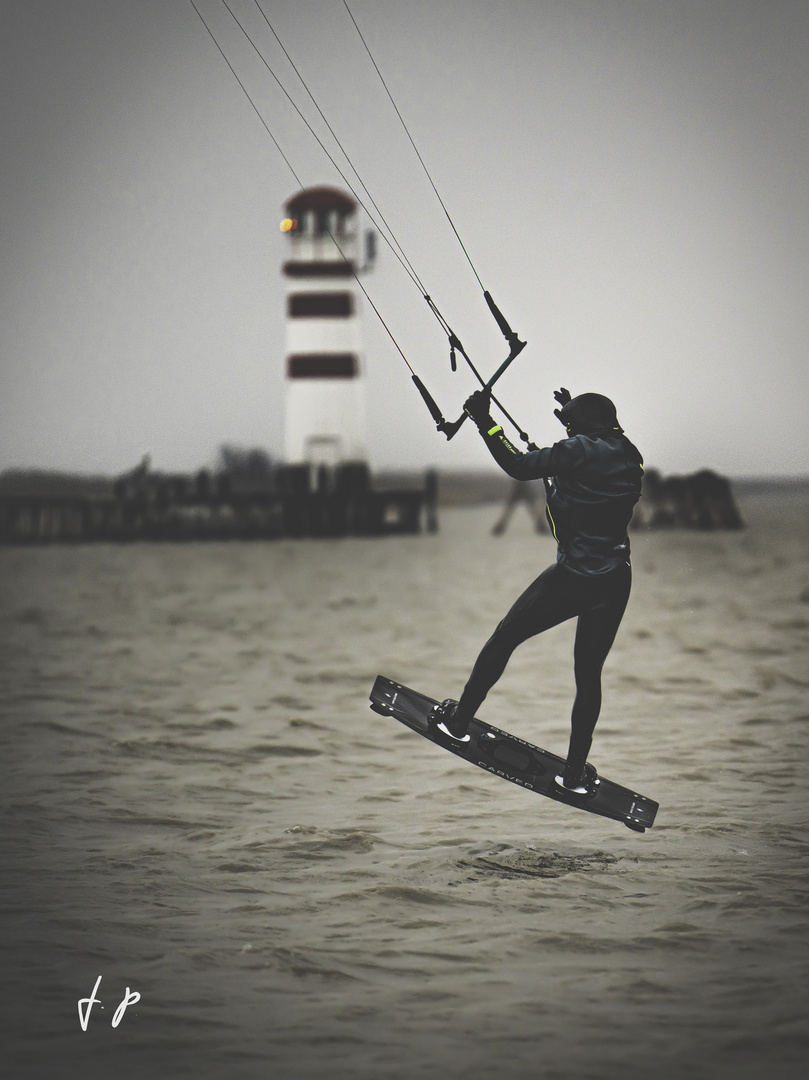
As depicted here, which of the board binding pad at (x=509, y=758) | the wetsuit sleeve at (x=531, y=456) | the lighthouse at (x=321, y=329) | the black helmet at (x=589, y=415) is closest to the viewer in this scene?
the wetsuit sleeve at (x=531, y=456)

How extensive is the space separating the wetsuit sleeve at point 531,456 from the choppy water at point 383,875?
208cm

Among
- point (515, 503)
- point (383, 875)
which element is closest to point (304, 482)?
point (515, 503)

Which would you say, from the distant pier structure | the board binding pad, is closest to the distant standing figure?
the distant pier structure

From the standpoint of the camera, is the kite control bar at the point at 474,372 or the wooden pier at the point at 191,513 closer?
the kite control bar at the point at 474,372

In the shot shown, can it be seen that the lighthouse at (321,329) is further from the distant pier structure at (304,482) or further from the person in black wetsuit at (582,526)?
the person in black wetsuit at (582,526)

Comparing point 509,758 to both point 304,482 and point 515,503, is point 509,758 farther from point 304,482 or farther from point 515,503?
point 515,503

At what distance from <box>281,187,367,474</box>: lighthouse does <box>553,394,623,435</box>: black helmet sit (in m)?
26.2

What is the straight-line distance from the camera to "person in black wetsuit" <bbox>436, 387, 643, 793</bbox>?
19.3 feet

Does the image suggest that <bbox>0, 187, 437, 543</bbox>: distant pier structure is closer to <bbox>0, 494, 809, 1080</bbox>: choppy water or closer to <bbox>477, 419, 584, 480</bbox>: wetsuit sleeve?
<bbox>0, 494, 809, 1080</bbox>: choppy water

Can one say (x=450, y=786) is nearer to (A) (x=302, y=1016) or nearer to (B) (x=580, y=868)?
(B) (x=580, y=868)

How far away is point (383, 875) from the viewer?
6855 millimetres

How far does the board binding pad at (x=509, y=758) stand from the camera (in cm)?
659
